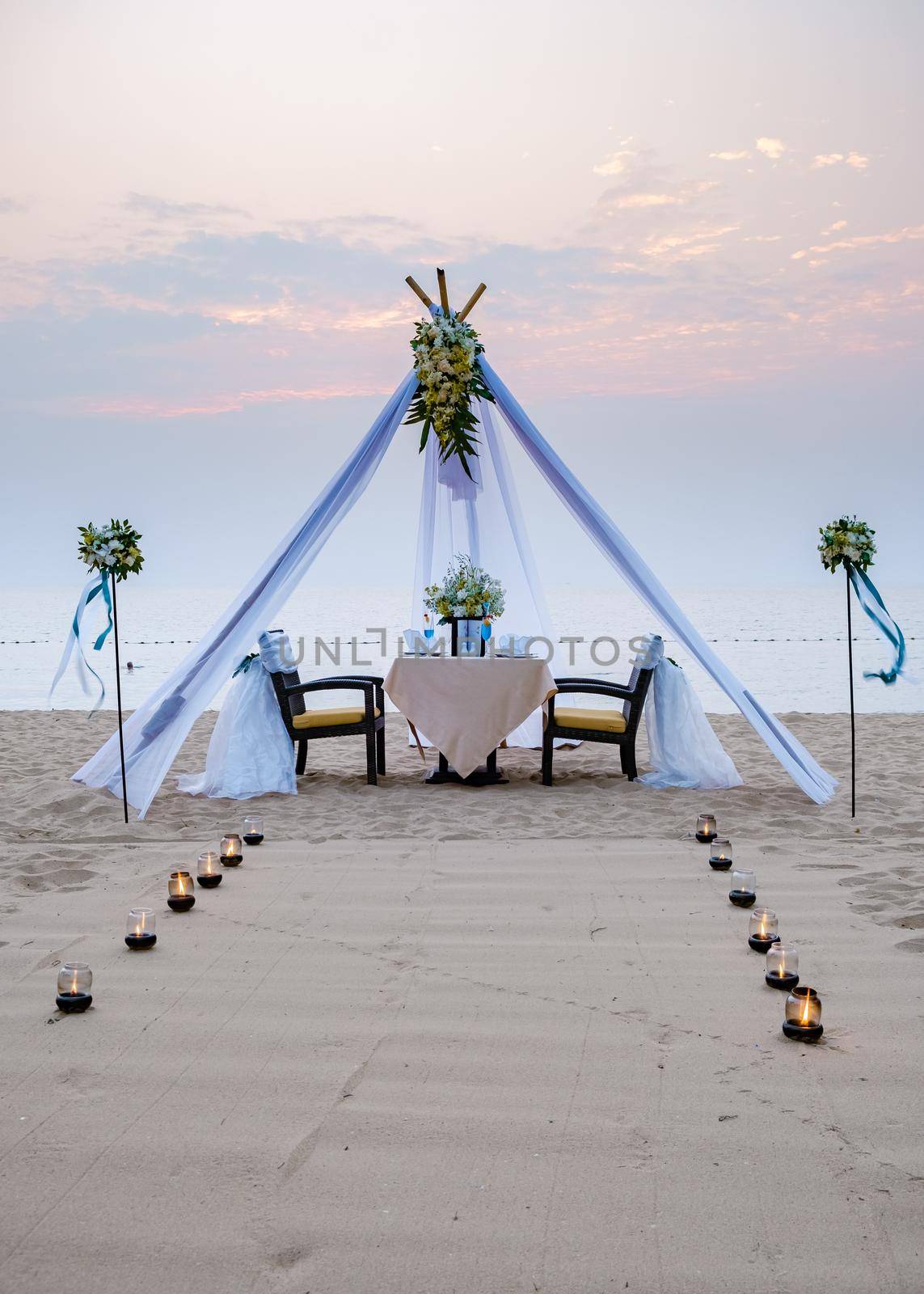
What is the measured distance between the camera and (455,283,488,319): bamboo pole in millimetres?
6488

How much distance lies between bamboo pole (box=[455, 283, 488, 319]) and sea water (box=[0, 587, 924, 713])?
1974 millimetres

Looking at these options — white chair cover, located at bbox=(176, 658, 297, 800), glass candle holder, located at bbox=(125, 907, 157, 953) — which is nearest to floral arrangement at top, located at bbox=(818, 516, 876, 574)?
white chair cover, located at bbox=(176, 658, 297, 800)

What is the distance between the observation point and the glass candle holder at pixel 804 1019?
8.60 feet

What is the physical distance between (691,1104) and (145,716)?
4.31m

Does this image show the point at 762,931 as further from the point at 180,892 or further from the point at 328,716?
the point at 328,716

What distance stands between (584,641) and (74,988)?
1753 cm

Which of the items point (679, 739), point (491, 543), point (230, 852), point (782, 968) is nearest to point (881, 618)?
point (679, 739)

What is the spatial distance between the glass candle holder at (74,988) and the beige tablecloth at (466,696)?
3.37 metres

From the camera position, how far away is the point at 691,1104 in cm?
230

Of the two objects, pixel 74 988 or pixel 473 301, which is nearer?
pixel 74 988

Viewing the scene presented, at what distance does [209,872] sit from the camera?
13.5ft

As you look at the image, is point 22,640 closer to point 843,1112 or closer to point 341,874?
point 341,874

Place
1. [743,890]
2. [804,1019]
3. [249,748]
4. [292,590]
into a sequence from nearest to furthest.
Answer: [804,1019] → [743,890] → [292,590] → [249,748]

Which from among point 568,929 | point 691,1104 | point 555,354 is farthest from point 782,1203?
point 555,354
